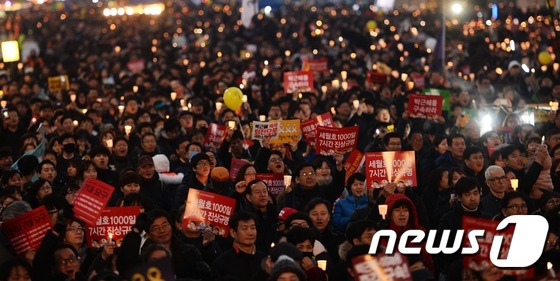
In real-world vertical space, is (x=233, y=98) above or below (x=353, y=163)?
above

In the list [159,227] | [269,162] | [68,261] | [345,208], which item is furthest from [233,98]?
[68,261]

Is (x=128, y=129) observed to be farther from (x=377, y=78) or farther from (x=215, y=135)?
(x=377, y=78)

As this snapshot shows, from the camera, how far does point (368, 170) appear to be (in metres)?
10.4

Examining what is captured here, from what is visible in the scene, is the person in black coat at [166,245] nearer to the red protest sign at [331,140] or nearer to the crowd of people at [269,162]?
the crowd of people at [269,162]

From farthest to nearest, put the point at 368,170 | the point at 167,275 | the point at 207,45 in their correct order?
the point at 207,45 → the point at 368,170 → the point at 167,275

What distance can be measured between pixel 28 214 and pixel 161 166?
3.63 metres

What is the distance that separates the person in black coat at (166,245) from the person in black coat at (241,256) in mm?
106

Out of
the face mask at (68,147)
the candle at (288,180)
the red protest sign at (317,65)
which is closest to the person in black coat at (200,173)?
the candle at (288,180)

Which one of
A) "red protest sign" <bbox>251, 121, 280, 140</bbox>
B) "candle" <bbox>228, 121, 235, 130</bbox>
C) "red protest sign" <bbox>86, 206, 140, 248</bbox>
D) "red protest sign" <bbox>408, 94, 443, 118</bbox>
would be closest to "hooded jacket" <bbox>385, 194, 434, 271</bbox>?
"red protest sign" <bbox>86, 206, 140, 248</bbox>

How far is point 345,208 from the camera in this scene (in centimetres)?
1009

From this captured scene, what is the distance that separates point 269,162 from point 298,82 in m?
6.90

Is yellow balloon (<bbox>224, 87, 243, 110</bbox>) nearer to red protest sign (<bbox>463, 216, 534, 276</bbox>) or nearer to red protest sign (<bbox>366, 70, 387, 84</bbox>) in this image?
red protest sign (<bbox>366, 70, 387, 84</bbox>)

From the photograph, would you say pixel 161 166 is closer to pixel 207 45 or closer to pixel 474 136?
pixel 474 136

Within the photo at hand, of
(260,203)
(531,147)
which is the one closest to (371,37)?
(531,147)
